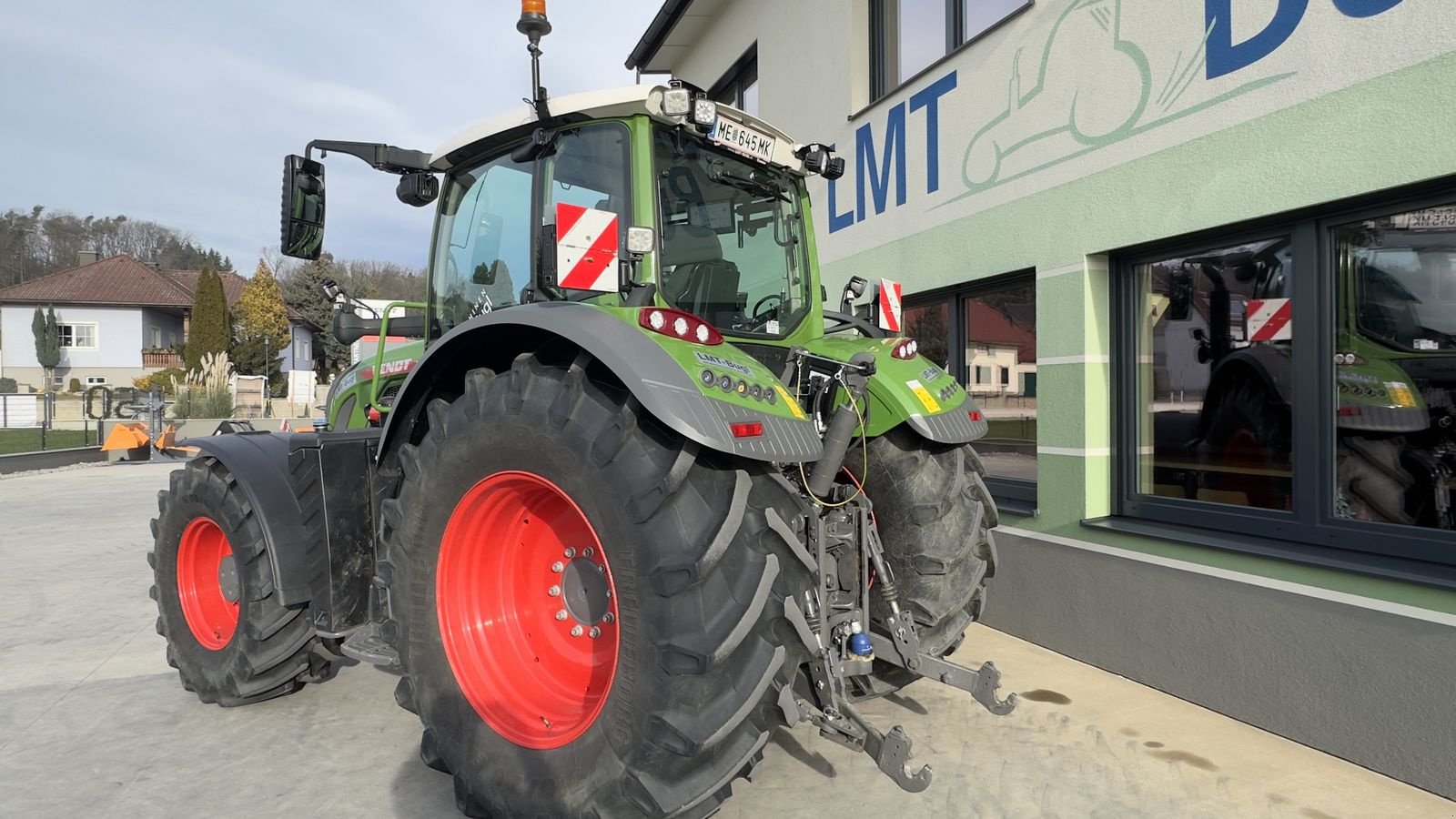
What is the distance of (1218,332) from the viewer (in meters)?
3.76

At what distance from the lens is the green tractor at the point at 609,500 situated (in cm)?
202

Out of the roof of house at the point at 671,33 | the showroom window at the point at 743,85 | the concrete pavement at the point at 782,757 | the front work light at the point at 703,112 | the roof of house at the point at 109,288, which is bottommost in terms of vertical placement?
the concrete pavement at the point at 782,757

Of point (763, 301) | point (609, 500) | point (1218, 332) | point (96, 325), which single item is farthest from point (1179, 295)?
point (96, 325)

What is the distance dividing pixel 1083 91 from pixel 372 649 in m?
4.11

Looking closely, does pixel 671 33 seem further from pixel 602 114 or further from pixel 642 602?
pixel 642 602

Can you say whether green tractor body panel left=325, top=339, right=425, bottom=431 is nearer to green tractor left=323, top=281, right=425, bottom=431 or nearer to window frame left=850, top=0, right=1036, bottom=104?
green tractor left=323, top=281, right=425, bottom=431

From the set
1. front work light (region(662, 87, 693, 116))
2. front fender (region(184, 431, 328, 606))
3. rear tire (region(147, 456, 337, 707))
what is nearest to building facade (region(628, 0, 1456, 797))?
front work light (region(662, 87, 693, 116))

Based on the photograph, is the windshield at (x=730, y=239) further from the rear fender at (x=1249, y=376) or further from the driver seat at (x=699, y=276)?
the rear fender at (x=1249, y=376)

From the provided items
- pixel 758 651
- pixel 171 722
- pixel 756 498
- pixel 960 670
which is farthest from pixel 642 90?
pixel 171 722

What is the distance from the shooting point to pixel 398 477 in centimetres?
332

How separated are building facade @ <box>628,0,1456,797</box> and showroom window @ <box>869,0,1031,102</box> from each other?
3 cm

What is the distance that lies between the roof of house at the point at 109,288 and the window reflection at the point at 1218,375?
136 ft

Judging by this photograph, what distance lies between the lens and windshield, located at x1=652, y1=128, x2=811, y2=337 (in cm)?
285

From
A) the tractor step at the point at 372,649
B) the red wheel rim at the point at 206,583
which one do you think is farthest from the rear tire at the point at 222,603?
the tractor step at the point at 372,649
